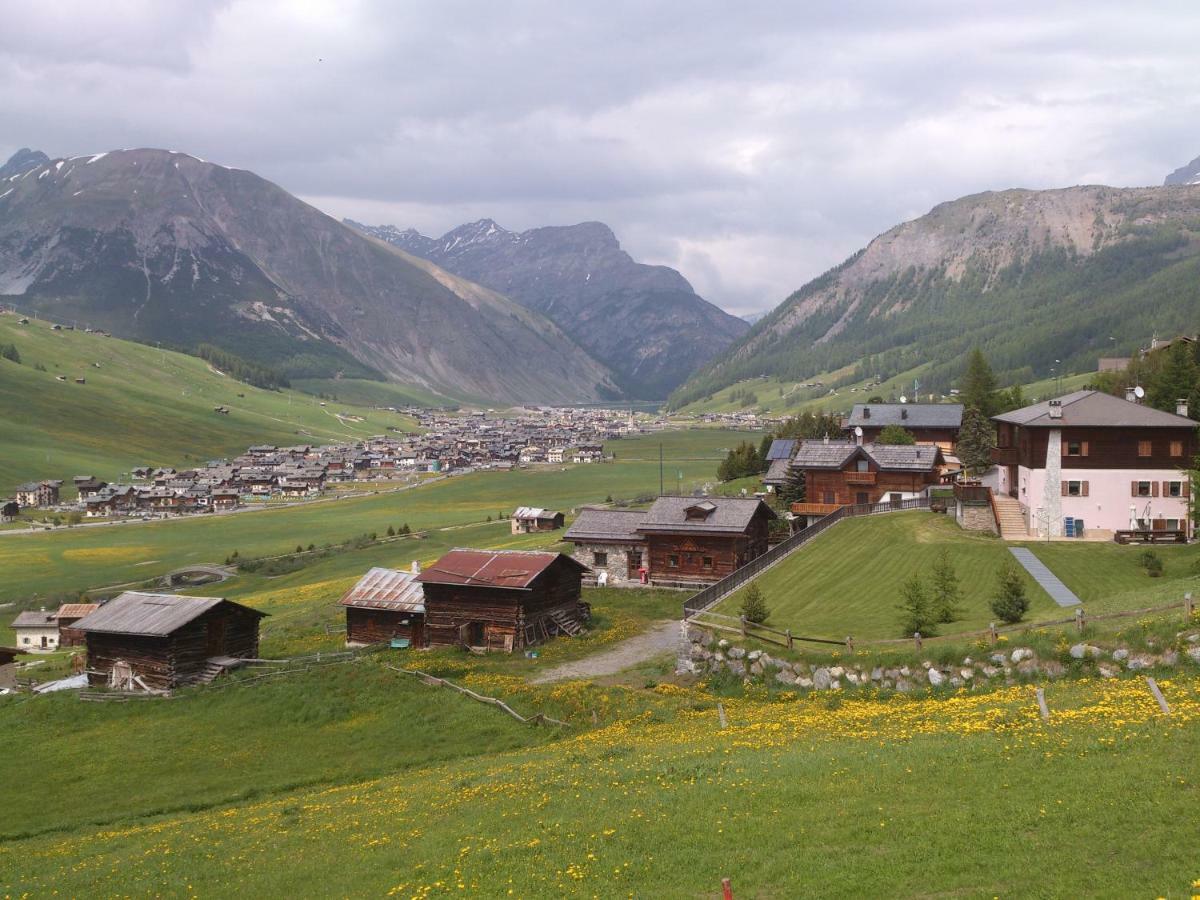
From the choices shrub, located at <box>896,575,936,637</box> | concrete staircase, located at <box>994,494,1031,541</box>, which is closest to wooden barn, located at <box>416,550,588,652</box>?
shrub, located at <box>896,575,936,637</box>

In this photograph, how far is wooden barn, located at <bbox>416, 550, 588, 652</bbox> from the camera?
53594mm

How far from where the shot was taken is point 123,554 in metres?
132

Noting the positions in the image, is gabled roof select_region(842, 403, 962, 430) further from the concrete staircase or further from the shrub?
the shrub

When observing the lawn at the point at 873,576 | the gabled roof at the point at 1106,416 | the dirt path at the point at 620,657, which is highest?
the gabled roof at the point at 1106,416

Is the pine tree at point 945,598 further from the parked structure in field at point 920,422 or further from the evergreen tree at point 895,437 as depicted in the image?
the parked structure in field at point 920,422

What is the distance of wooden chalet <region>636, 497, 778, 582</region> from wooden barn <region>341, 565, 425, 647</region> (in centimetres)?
1722

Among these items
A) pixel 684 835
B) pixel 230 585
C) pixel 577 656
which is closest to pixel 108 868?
pixel 684 835

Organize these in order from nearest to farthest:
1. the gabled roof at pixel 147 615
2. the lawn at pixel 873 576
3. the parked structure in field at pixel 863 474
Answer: the lawn at pixel 873 576 → the gabled roof at pixel 147 615 → the parked structure in field at pixel 863 474

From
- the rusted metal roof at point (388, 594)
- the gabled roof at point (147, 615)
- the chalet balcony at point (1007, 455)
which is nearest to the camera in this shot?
the gabled roof at point (147, 615)

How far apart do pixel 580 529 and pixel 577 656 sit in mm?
20813

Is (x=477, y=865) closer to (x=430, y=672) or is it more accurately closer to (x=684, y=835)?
(x=684, y=835)

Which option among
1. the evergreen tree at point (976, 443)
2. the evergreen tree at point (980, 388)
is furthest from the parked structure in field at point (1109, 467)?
the evergreen tree at point (980, 388)

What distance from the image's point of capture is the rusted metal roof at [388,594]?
5659 cm

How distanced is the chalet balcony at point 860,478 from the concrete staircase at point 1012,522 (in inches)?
642
